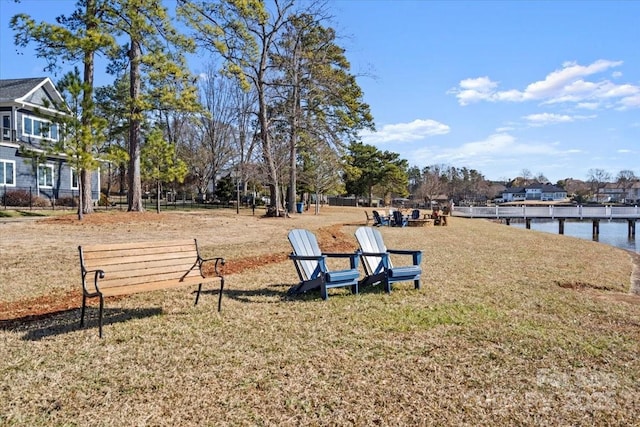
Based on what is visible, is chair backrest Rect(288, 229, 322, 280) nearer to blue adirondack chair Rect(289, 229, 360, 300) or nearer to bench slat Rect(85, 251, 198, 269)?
blue adirondack chair Rect(289, 229, 360, 300)

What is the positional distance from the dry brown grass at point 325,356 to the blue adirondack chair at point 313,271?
0.81 feet

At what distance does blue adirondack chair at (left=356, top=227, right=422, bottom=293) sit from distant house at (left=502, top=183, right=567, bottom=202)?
113089 millimetres

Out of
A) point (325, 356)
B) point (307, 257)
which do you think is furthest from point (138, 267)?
point (325, 356)

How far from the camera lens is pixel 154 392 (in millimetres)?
3539

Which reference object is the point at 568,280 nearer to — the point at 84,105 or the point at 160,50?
the point at 84,105

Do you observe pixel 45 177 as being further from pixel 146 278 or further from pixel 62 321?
pixel 146 278

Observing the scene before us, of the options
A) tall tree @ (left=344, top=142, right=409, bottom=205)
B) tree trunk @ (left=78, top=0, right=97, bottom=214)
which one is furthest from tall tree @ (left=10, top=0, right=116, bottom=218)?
tall tree @ (left=344, top=142, right=409, bottom=205)

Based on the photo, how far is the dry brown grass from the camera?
3.29 metres

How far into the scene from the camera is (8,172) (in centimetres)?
2738

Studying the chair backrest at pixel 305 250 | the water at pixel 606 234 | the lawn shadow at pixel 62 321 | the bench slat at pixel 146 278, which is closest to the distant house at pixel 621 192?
the water at pixel 606 234

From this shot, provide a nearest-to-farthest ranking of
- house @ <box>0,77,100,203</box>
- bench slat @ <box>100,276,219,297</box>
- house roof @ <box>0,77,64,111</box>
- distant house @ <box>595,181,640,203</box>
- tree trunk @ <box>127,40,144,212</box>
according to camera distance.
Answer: bench slat @ <box>100,276,219,297</box>
tree trunk @ <box>127,40,144,212</box>
house @ <box>0,77,100,203</box>
house roof @ <box>0,77,64,111</box>
distant house @ <box>595,181,640,203</box>

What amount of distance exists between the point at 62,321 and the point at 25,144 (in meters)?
27.6

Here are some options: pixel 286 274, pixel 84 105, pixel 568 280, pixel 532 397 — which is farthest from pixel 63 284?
pixel 84 105

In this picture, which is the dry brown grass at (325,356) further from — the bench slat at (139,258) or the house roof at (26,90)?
the house roof at (26,90)
